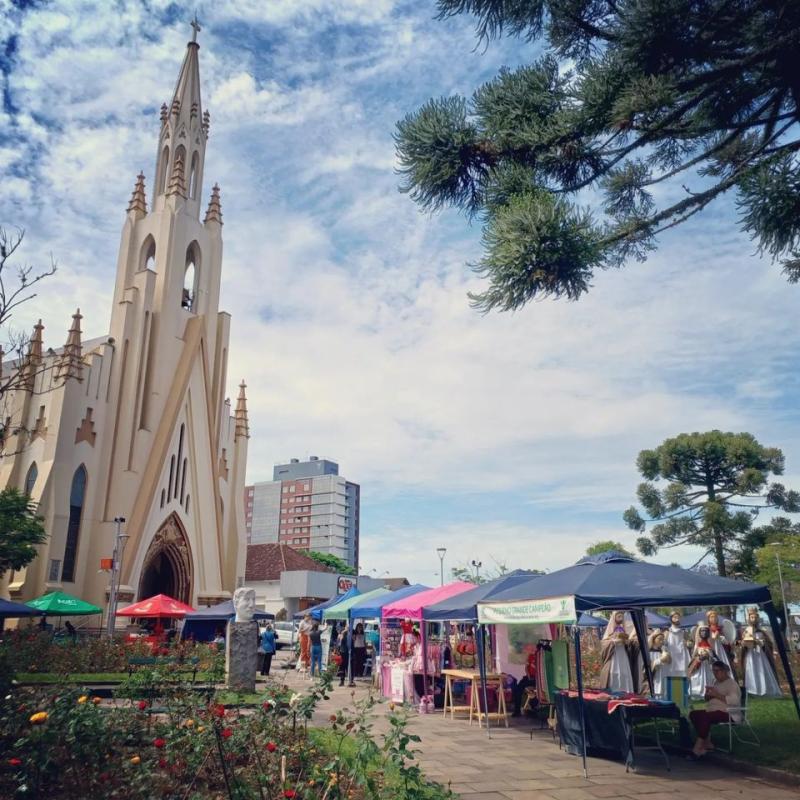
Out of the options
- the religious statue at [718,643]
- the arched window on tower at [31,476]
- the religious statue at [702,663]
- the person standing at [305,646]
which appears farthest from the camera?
Result: the arched window on tower at [31,476]

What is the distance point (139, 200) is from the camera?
130ft

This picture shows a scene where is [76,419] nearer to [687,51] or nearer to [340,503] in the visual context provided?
[687,51]

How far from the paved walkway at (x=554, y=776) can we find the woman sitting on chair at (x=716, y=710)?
0.98 feet

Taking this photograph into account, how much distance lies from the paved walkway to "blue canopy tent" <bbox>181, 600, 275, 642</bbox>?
13.8m

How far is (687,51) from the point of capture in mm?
7148

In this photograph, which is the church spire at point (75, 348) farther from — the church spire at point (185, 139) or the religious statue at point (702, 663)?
the religious statue at point (702, 663)

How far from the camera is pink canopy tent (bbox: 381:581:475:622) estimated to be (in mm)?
15820

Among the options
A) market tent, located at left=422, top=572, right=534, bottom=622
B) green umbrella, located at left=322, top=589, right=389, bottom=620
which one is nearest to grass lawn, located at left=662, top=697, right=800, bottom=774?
market tent, located at left=422, top=572, right=534, bottom=622

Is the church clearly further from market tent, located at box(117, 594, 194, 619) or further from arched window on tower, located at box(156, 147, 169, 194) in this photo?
market tent, located at box(117, 594, 194, 619)

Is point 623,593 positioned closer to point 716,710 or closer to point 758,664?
point 716,710

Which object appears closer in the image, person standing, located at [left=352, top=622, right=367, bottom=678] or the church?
person standing, located at [left=352, top=622, right=367, bottom=678]

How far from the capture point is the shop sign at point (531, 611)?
9336mm

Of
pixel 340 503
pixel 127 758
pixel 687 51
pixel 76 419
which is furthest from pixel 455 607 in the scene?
pixel 340 503

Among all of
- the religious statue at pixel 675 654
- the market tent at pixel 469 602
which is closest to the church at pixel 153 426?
the market tent at pixel 469 602
